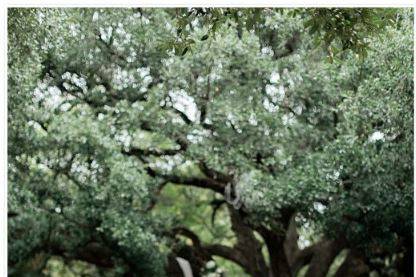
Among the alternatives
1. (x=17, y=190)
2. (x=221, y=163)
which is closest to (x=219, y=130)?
(x=221, y=163)

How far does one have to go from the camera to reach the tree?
4.62 m

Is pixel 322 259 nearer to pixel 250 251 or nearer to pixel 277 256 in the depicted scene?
pixel 277 256

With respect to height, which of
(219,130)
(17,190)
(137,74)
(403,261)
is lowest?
(403,261)

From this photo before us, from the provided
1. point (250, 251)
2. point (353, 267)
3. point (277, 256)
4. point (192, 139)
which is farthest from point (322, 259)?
point (192, 139)

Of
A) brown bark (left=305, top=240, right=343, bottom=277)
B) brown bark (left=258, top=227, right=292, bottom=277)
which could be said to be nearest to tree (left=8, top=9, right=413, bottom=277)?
brown bark (left=305, top=240, right=343, bottom=277)

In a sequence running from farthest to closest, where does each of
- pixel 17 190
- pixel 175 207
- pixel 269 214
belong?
pixel 175 207, pixel 269 214, pixel 17 190

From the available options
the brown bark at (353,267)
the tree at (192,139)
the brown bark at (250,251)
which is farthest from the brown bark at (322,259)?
the brown bark at (250,251)

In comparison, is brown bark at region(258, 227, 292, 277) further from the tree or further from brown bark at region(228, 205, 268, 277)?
the tree

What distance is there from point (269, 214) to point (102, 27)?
5.59ft

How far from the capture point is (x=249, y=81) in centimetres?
512

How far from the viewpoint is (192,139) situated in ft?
17.1

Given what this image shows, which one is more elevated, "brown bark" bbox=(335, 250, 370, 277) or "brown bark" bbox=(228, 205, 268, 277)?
"brown bark" bbox=(228, 205, 268, 277)

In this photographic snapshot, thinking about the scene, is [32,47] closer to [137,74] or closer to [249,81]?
[137,74]

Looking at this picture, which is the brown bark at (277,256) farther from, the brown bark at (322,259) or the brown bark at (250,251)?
the brown bark at (322,259)
